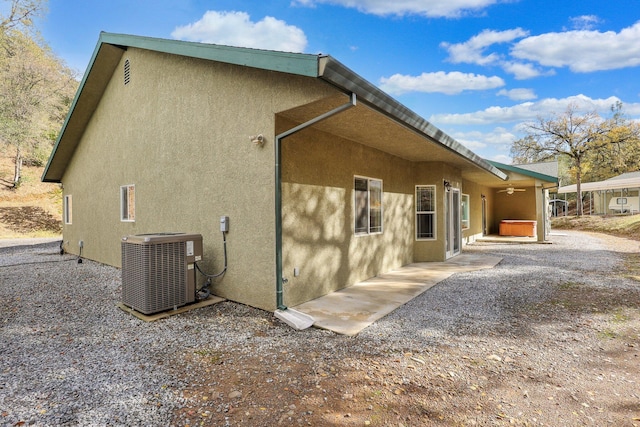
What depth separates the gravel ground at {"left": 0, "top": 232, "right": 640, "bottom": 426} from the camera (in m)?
2.37

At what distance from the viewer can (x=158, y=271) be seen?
176 inches

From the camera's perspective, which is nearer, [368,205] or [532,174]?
[368,205]

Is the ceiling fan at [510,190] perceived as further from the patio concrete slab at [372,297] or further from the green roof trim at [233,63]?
the patio concrete slab at [372,297]

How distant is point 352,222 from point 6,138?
77.9ft

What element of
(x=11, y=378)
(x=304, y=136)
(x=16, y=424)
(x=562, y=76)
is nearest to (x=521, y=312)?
(x=304, y=136)

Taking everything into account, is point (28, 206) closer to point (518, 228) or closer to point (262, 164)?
point (262, 164)

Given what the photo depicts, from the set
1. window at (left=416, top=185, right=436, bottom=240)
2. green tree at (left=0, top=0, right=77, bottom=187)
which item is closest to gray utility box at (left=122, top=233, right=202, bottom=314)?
window at (left=416, top=185, right=436, bottom=240)

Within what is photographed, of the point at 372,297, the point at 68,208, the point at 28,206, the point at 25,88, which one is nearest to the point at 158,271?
the point at 372,297

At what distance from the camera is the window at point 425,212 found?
8.81m

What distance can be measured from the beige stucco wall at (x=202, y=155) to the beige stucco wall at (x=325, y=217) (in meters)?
0.41

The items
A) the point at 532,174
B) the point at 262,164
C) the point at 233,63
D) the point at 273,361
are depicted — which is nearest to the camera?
the point at 273,361

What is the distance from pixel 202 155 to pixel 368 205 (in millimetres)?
3268

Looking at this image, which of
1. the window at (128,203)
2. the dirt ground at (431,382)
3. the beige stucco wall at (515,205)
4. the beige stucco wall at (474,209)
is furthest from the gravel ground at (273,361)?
the beige stucco wall at (515,205)

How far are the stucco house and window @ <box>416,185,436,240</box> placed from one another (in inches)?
1.1
